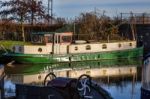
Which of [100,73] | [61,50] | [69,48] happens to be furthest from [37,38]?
[100,73]

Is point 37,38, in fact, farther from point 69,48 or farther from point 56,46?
point 69,48

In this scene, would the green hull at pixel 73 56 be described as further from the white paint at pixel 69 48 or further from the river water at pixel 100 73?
the river water at pixel 100 73

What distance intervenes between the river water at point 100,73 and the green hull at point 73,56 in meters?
0.65

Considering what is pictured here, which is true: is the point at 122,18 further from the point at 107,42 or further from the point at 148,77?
the point at 148,77

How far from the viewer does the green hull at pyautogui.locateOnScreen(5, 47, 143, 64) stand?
39344mm

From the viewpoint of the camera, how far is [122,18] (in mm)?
55500

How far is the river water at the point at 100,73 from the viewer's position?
78.5 ft

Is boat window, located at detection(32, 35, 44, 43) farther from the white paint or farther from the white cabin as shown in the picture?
the white paint

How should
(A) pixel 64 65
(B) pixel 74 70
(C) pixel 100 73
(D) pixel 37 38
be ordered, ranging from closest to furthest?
(C) pixel 100 73 → (B) pixel 74 70 → (A) pixel 64 65 → (D) pixel 37 38

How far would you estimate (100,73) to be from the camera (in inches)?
1313

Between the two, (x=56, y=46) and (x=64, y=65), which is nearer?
(x=64, y=65)

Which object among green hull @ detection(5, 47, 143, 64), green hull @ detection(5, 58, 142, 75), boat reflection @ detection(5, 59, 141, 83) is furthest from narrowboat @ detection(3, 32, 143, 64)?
boat reflection @ detection(5, 59, 141, 83)

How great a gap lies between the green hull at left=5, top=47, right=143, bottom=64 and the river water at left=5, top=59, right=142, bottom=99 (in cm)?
65

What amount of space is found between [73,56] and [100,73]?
896cm
